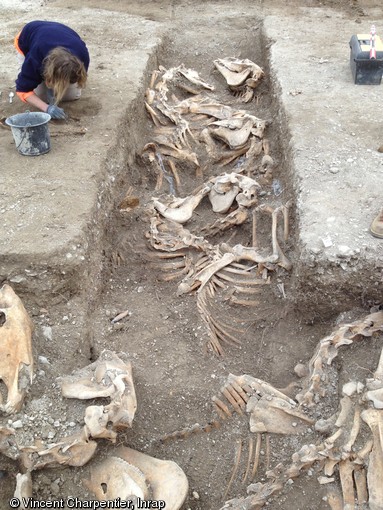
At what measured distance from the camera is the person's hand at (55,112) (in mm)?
5230

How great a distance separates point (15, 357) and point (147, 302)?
50.7 inches

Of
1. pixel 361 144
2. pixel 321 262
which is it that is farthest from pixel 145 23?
pixel 321 262

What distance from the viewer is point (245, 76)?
676 centimetres

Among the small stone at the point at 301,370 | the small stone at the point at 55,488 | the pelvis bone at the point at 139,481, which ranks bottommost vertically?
the small stone at the point at 55,488

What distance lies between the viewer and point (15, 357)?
3084mm

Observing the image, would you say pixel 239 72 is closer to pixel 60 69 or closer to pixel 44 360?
pixel 60 69

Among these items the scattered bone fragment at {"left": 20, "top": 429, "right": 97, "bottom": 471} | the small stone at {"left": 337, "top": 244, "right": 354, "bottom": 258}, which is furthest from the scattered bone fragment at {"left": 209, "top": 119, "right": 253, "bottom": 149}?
the scattered bone fragment at {"left": 20, "top": 429, "right": 97, "bottom": 471}

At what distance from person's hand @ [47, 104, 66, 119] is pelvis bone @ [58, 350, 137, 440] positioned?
111 inches

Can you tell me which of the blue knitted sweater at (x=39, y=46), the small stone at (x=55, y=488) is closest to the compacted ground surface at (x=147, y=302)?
the small stone at (x=55, y=488)

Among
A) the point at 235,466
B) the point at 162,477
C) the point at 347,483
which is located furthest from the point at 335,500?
the point at 162,477

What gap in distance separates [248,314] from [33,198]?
1.84m

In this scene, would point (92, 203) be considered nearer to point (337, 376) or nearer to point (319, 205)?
point (319, 205)

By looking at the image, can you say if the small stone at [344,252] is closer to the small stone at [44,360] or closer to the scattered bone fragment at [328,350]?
the scattered bone fragment at [328,350]

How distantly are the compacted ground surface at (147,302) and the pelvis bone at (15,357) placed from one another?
85mm
